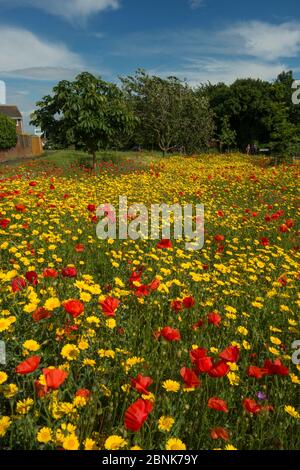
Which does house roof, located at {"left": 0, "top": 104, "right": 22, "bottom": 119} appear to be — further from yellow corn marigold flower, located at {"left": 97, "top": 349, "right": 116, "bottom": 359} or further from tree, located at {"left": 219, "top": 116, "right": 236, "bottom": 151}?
yellow corn marigold flower, located at {"left": 97, "top": 349, "right": 116, "bottom": 359}

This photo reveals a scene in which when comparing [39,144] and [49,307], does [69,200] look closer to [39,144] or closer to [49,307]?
[49,307]

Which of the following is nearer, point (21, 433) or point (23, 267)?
point (21, 433)

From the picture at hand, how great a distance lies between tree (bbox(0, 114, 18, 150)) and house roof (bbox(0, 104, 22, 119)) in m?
21.1

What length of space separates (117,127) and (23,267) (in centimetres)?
1418

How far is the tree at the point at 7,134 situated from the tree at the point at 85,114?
1746 cm

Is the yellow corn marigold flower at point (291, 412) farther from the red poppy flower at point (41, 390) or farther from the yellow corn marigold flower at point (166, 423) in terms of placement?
the red poppy flower at point (41, 390)

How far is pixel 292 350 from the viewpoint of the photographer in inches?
120

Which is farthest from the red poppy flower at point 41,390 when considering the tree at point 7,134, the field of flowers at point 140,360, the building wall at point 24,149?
the building wall at point 24,149

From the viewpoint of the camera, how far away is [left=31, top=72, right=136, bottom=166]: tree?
16.1 metres

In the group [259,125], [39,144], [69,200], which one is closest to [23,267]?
[69,200]

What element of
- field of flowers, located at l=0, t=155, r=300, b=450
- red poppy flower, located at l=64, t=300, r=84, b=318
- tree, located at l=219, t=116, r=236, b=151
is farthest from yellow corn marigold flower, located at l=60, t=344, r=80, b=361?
tree, located at l=219, t=116, r=236, b=151

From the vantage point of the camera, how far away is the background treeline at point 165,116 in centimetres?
1647

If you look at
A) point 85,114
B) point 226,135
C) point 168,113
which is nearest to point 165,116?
point 168,113

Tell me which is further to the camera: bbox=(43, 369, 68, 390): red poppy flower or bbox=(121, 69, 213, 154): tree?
bbox=(121, 69, 213, 154): tree
